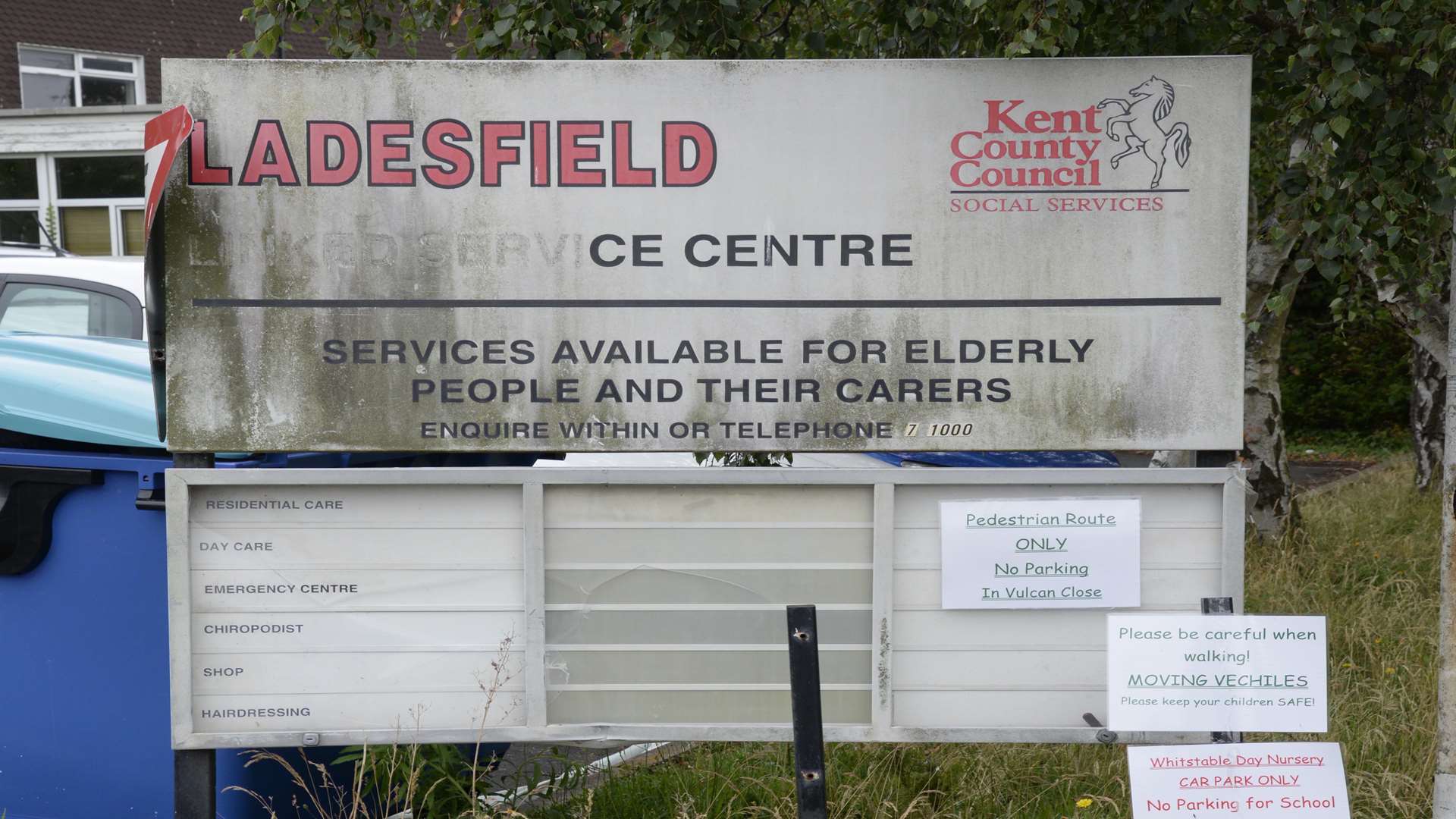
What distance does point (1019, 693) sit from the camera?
3.13m

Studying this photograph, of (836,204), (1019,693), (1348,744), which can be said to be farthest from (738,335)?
(1348,744)

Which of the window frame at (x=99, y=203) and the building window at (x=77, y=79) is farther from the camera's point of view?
the building window at (x=77, y=79)

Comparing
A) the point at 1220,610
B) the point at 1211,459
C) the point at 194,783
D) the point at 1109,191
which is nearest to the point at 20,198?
the point at 194,783

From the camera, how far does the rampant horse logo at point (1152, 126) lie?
303 cm

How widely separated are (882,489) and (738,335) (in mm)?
501

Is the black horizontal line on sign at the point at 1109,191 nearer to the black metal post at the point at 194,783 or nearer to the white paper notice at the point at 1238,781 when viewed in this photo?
the white paper notice at the point at 1238,781

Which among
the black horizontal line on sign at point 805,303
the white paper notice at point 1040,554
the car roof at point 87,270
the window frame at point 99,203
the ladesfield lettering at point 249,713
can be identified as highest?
the window frame at point 99,203

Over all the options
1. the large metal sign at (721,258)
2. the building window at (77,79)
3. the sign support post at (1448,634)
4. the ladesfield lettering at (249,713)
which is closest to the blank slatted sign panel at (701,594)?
the large metal sign at (721,258)

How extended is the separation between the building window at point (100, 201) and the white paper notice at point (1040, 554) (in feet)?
62.9

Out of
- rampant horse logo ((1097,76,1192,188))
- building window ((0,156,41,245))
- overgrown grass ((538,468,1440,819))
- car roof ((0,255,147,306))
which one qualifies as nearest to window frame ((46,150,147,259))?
building window ((0,156,41,245))

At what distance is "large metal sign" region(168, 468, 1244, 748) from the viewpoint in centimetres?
309

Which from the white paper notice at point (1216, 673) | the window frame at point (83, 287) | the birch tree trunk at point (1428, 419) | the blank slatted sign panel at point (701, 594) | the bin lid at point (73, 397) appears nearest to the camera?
the white paper notice at point (1216, 673)

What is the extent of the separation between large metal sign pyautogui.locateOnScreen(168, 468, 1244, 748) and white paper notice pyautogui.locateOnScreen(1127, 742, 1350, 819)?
0.67 feet

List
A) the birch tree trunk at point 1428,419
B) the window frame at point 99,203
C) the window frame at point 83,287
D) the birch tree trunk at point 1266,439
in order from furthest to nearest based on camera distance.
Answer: the window frame at point 99,203 → the birch tree trunk at point 1428,419 → the birch tree trunk at point 1266,439 → the window frame at point 83,287
